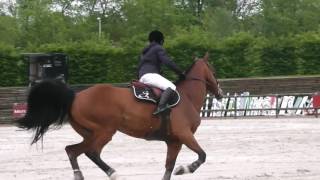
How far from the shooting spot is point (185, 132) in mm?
11586

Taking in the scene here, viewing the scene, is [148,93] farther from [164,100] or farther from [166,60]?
[166,60]

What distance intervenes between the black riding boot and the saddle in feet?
0.29

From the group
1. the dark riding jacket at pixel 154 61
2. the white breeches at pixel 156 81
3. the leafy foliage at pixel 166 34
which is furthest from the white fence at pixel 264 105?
the white breeches at pixel 156 81

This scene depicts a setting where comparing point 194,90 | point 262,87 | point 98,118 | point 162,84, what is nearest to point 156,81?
point 162,84

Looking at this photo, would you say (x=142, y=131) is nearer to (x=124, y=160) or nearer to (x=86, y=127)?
(x=86, y=127)

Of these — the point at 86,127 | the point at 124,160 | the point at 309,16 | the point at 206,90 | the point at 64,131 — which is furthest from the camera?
the point at 309,16

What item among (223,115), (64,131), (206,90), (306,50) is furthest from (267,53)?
(206,90)

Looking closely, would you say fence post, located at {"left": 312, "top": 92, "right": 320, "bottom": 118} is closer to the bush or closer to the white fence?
the white fence

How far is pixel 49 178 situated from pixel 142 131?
245 centimetres

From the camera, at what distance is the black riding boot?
37.8ft

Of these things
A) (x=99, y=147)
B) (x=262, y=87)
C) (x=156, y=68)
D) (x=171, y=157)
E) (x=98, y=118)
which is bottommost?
(x=262, y=87)

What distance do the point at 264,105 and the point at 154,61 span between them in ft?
80.7

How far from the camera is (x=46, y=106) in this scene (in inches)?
457

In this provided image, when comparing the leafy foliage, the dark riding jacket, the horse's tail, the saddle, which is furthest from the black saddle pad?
the leafy foliage
